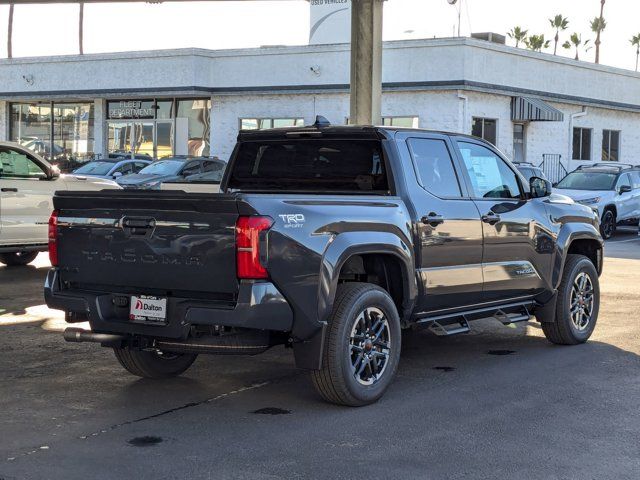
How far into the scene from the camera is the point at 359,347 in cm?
700

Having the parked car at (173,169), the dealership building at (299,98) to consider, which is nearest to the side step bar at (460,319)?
the parked car at (173,169)

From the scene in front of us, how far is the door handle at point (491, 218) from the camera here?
835 centimetres

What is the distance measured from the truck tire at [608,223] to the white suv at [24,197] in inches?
563

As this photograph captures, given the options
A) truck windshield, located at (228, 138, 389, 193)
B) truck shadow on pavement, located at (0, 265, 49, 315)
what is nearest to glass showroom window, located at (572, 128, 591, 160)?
truck shadow on pavement, located at (0, 265, 49, 315)

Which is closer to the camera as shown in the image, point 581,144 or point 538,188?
point 538,188

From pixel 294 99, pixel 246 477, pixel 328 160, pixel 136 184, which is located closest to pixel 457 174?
pixel 328 160

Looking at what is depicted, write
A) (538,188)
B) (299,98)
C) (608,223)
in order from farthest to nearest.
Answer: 1. (299,98)
2. (608,223)
3. (538,188)

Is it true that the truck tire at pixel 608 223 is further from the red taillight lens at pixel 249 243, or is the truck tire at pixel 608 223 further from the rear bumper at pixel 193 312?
the red taillight lens at pixel 249 243

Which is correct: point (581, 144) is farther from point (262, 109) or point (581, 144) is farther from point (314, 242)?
point (314, 242)

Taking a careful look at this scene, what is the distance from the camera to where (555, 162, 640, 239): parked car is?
24.3 m

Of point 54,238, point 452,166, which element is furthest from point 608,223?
point 54,238

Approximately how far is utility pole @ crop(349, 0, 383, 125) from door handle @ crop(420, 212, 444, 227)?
1306 cm

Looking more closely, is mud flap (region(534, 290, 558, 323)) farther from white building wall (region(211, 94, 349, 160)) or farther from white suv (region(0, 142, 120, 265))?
white building wall (region(211, 94, 349, 160))

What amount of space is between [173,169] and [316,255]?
78.8 ft
